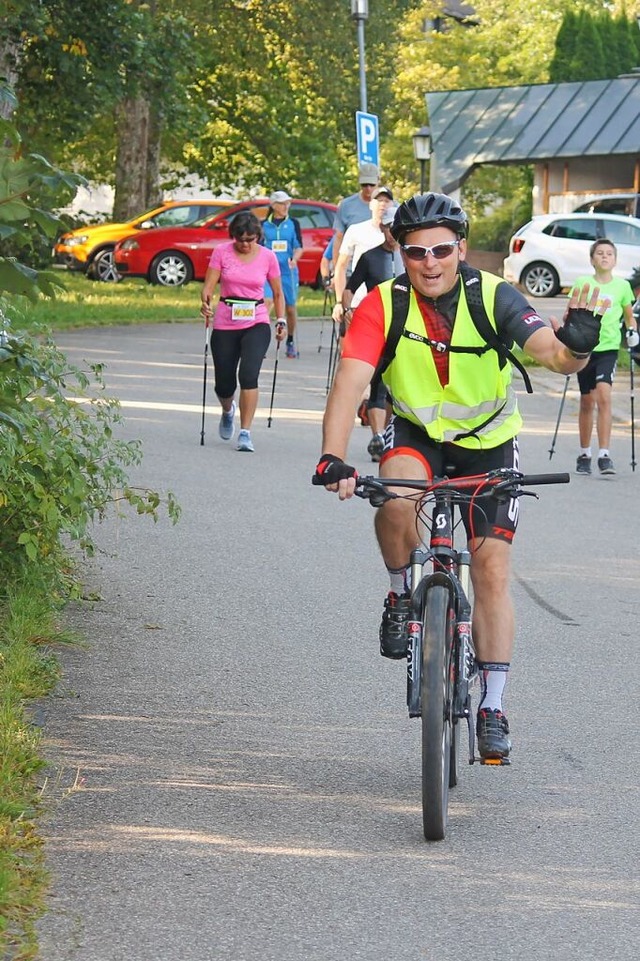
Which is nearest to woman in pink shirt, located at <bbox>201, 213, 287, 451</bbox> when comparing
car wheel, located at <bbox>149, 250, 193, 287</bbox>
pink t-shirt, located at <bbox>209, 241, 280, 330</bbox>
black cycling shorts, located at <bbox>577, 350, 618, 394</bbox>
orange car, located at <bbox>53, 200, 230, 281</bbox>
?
pink t-shirt, located at <bbox>209, 241, 280, 330</bbox>

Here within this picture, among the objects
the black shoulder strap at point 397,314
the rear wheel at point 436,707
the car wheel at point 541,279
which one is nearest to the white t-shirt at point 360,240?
the black shoulder strap at point 397,314

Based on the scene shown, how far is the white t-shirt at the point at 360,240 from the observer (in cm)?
1512

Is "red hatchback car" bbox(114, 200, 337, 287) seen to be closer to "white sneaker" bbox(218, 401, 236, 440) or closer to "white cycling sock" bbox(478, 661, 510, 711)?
"white sneaker" bbox(218, 401, 236, 440)

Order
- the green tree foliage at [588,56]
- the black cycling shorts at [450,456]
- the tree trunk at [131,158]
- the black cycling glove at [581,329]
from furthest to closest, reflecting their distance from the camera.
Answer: the green tree foliage at [588,56] < the tree trunk at [131,158] < the black cycling shorts at [450,456] < the black cycling glove at [581,329]

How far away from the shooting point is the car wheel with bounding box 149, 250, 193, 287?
35500 mm

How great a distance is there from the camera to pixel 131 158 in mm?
40344

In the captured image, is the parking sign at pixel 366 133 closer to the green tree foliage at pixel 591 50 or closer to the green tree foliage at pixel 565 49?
the green tree foliage at pixel 591 50

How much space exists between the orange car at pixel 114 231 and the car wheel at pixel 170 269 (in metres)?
1.03

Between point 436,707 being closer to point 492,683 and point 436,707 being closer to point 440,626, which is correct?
point 440,626

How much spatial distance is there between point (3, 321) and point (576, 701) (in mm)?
2651

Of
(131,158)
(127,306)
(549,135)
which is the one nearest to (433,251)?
(127,306)

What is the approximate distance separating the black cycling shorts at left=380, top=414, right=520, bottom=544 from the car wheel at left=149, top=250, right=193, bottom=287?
29.9 meters

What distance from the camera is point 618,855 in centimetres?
530

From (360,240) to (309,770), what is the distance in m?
9.54
